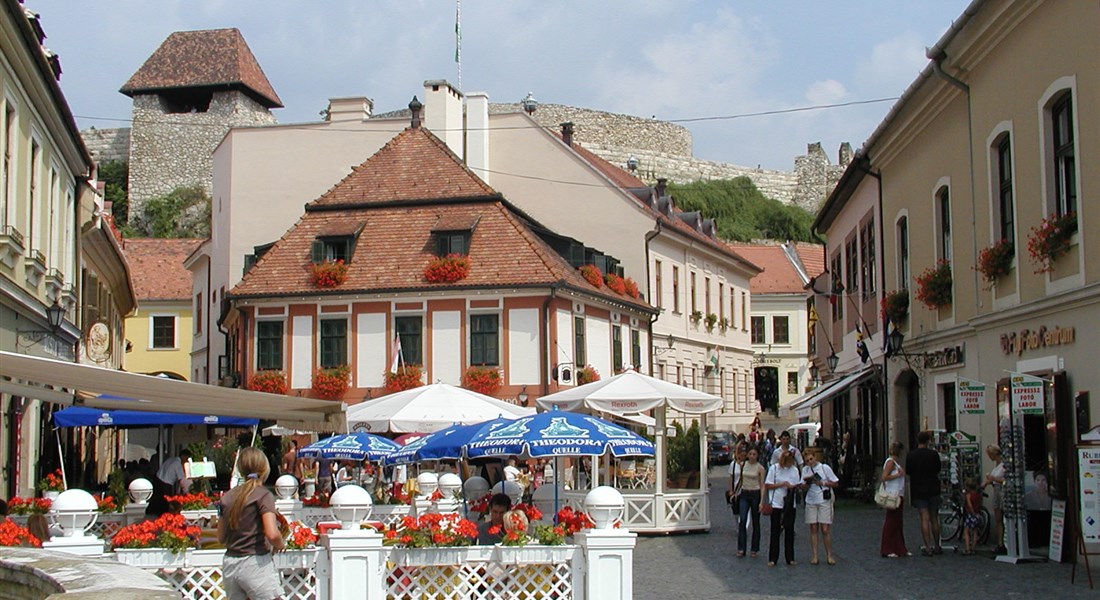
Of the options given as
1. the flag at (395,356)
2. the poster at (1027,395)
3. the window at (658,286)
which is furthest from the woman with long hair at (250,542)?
the window at (658,286)

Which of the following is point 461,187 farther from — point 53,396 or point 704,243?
point 53,396

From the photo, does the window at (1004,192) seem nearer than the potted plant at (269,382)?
Yes

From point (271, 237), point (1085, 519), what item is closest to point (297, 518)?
point (1085, 519)

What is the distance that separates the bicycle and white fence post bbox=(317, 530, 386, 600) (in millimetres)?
10226

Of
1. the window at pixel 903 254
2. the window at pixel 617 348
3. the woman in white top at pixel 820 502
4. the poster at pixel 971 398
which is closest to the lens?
the woman in white top at pixel 820 502

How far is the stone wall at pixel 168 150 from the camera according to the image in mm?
87438

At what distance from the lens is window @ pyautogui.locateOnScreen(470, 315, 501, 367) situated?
35125 mm

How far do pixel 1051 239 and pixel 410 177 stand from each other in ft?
82.8

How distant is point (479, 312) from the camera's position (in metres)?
35.2

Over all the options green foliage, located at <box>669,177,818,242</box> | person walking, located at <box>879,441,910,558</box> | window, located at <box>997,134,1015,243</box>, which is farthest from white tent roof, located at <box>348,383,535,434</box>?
green foliage, located at <box>669,177,818,242</box>

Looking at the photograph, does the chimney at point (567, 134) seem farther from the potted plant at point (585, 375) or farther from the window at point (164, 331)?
the window at point (164, 331)

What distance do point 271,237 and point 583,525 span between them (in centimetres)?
3476

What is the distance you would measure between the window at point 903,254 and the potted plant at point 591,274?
13.2 metres

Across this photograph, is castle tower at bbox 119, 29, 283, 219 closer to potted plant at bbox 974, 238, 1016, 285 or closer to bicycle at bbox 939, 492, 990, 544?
bicycle at bbox 939, 492, 990, 544
